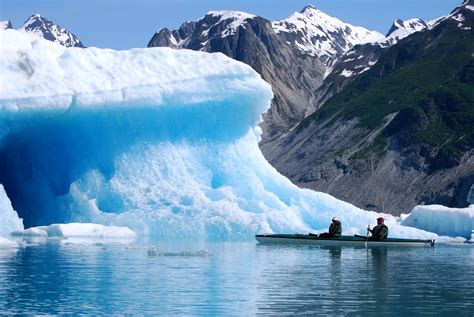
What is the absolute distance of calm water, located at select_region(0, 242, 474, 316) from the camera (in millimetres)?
16859

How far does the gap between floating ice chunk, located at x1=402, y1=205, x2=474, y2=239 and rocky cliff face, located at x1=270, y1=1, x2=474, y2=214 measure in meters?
38.3

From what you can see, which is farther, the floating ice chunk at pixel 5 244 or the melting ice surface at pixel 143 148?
the melting ice surface at pixel 143 148

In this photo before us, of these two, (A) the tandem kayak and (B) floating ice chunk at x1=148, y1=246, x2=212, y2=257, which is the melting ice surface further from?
(B) floating ice chunk at x1=148, y1=246, x2=212, y2=257

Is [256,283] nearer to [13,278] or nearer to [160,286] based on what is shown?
[160,286]

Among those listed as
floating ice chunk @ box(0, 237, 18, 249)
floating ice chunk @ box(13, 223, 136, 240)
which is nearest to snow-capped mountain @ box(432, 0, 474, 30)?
floating ice chunk @ box(13, 223, 136, 240)

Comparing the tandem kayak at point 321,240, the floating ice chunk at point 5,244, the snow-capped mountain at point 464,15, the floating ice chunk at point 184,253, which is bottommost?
the floating ice chunk at point 184,253

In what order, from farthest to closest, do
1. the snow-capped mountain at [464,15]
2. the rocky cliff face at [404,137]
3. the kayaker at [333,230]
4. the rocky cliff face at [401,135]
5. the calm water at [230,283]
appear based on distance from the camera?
1. the snow-capped mountain at [464,15]
2. the rocky cliff face at [401,135]
3. the rocky cliff face at [404,137]
4. the kayaker at [333,230]
5. the calm water at [230,283]

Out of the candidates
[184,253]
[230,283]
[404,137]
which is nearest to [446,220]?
[184,253]

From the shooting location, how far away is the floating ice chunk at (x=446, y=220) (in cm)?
5459

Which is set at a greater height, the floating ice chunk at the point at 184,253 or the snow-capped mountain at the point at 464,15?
the snow-capped mountain at the point at 464,15

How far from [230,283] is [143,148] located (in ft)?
73.2

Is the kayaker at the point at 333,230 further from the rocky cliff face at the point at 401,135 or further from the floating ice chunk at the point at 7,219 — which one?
the rocky cliff face at the point at 401,135

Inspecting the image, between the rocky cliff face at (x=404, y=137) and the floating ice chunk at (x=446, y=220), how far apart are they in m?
38.3

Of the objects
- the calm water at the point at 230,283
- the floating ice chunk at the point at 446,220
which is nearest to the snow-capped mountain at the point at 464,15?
the floating ice chunk at the point at 446,220
